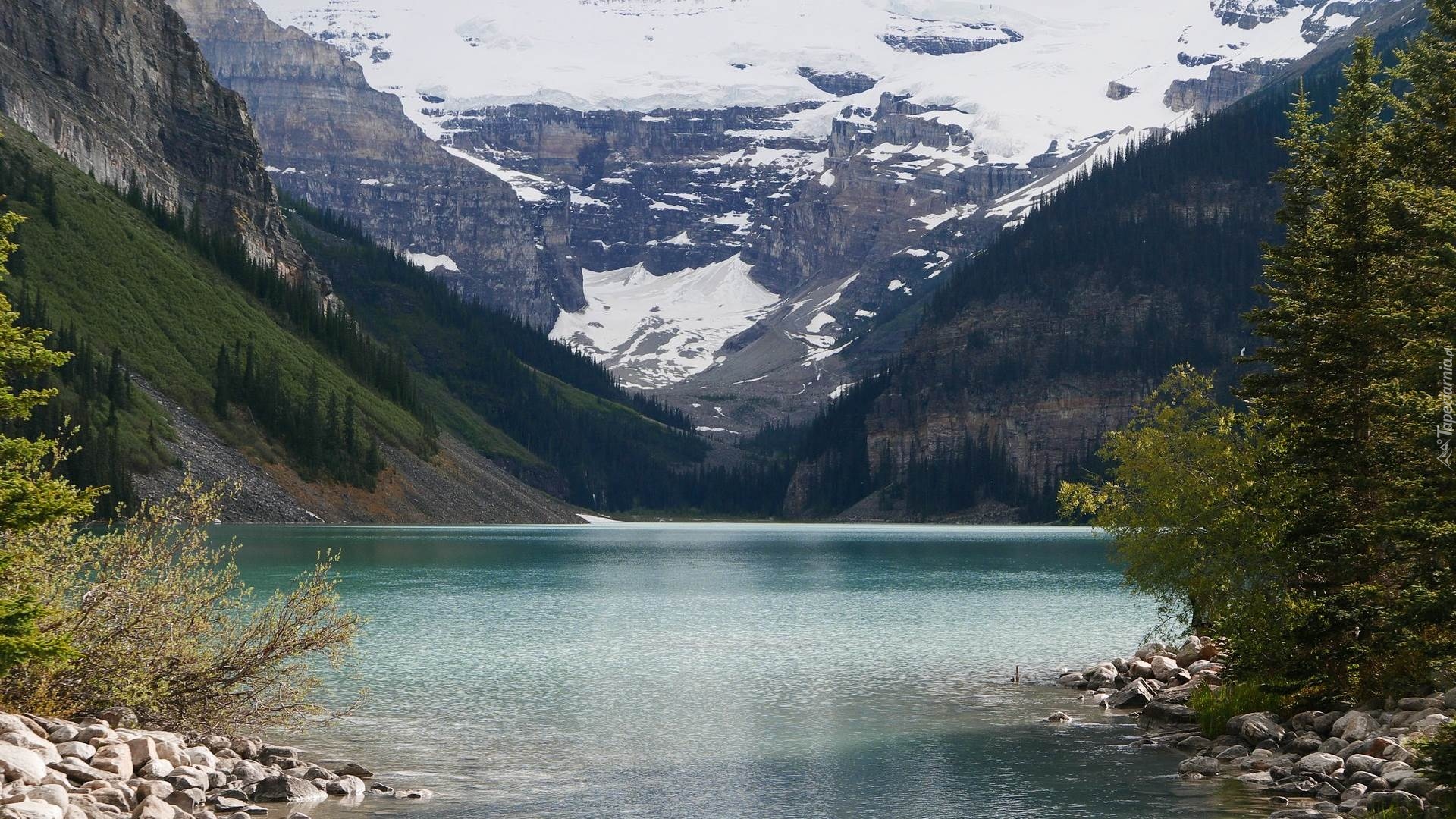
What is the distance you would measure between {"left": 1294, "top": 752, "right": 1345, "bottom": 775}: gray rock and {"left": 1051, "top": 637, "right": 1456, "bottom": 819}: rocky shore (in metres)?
0.02

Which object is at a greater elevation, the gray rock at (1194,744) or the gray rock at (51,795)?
the gray rock at (51,795)

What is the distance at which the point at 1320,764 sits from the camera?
36.7 m

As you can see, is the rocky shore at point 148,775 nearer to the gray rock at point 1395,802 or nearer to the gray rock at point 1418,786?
the gray rock at point 1395,802

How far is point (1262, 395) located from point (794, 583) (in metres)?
81.2

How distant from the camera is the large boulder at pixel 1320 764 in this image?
3647 cm

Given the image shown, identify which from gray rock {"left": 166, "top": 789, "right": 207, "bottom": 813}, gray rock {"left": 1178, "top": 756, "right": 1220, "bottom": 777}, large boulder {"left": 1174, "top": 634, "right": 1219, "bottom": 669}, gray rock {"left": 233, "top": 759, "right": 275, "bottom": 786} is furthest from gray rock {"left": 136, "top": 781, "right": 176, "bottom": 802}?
large boulder {"left": 1174, "top": 634, "right": 1219, "bottom": 669}

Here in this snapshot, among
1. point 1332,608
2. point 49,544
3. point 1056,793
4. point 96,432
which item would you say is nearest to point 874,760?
point 1056,793

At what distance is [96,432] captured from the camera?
6531 inches

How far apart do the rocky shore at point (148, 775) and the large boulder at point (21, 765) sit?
0.02 meters

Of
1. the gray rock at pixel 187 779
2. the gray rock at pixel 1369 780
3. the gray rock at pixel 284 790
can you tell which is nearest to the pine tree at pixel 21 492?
the gray rock at pixel 187 779

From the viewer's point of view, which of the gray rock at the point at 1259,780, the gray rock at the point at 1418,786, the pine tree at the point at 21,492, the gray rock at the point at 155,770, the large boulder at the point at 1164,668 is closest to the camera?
the pine tree at the point at 21,492

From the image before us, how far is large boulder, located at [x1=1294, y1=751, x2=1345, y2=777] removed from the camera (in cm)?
3647

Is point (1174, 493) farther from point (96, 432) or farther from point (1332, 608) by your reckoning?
point (96, 432)

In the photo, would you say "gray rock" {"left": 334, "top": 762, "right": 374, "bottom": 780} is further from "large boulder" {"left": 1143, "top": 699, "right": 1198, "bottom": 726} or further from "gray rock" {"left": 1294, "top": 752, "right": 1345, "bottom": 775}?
"large boulder" {"left": 1143, "top": 699, "right": 1198, "bottom": 726}
